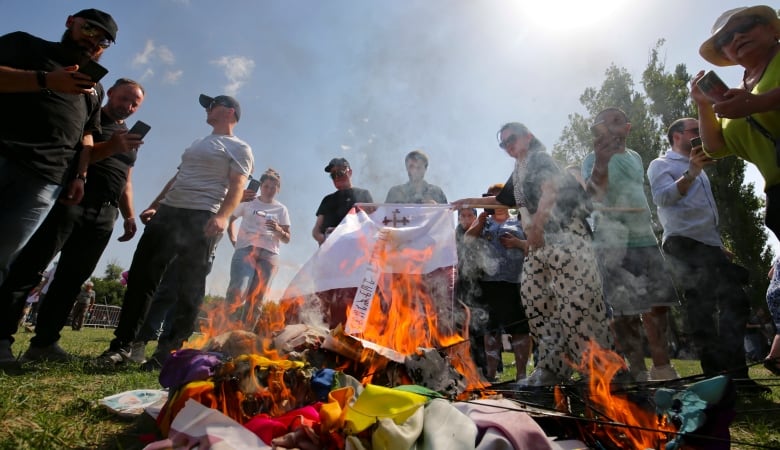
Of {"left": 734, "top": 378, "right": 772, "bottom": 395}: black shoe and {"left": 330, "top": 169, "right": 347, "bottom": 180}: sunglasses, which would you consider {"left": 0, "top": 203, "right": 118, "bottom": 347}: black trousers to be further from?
{"left": 734, "top": 378, "right": 772, "bottom": 395}: black shoe

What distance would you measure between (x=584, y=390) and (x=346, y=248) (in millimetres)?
3228

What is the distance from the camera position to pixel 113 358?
4.02 metres

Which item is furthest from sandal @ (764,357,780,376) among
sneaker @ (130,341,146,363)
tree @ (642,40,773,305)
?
tree @ (642,40,773,305)

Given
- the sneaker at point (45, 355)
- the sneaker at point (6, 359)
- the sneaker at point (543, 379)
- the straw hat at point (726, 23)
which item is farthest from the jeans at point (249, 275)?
the straw hat at point (726, 23)

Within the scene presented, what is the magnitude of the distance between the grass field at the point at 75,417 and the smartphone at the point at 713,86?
1614mm

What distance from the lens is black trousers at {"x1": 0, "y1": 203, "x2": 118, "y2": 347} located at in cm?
369

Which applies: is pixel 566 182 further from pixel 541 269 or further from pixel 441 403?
pixel 441 403

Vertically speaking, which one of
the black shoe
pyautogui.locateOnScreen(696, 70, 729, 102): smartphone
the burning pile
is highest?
pyautogui.locateOnScreen(696, 70, 729, 102): smartphone

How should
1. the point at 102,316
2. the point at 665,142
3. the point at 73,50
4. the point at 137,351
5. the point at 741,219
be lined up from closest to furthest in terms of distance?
the point at 73,50 → the point at 137,351 → the point at 665,142 → the point at 741,219 → the point at 102,316

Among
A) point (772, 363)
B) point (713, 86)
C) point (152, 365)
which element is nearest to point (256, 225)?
point (152, 365)

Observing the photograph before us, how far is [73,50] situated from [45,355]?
263cm

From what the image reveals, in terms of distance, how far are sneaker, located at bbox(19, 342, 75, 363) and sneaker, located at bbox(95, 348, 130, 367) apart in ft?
0.80

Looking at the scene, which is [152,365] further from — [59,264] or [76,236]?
[76,236]

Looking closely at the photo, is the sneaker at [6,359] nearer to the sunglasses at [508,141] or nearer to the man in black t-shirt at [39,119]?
the man in black t-shirt at [39,119]
